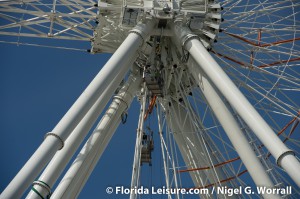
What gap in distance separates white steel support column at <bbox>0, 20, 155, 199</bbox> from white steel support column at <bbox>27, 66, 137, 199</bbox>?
1149 mm

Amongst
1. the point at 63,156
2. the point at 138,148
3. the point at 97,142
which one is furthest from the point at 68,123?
the point at 138,148

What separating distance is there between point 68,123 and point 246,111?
16.0ft

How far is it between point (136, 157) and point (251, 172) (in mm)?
7468

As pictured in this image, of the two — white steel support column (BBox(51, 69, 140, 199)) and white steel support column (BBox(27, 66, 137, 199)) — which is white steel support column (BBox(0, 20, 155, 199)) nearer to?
white steel support column (BBox(27, 66, 137, 199))

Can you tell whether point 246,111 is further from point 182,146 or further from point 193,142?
point 182,146

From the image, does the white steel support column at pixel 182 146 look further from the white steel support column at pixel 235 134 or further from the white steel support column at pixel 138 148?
the white steel support column at pixel 235 134

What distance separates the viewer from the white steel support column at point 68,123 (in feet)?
33.8

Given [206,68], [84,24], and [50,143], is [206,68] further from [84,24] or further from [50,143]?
[84,24]

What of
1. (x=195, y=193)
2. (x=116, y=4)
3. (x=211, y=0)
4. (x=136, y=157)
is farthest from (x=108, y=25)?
(x=195, y=193)

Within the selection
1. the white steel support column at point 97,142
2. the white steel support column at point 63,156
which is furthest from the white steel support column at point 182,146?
the white steel support column at point 63,156

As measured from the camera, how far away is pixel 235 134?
14.6 m

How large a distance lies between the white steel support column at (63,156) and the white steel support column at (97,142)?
1595mm

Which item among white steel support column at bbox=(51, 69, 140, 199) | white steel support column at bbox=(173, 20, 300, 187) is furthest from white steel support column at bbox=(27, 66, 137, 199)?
white steel support column at bbox=(173, 20, 300, 187)

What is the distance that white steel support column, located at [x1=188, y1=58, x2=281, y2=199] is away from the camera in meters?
13.0
